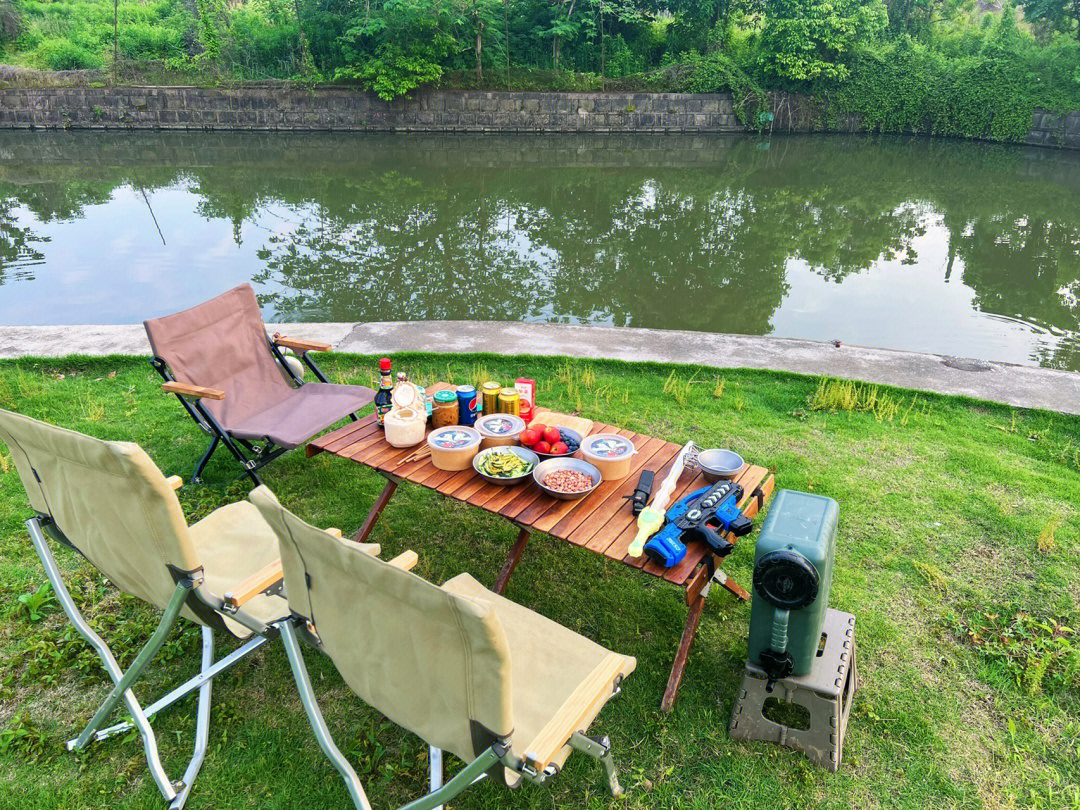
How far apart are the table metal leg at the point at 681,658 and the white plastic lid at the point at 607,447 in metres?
0.67

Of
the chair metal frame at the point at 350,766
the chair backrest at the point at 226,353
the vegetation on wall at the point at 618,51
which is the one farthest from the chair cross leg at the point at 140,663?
the vegetation on wall at the point at 618,51

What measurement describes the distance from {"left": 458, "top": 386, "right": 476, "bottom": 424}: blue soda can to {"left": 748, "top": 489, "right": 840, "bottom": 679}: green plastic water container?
4.82 feet

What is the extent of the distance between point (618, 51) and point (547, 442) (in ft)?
75.9

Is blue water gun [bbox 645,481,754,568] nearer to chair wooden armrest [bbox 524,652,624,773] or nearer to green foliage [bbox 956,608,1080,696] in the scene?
chair wooden armrest [bbox 524,652,624,773]

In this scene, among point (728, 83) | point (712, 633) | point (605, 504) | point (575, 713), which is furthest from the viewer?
point (728, 83)

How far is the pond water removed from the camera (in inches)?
326

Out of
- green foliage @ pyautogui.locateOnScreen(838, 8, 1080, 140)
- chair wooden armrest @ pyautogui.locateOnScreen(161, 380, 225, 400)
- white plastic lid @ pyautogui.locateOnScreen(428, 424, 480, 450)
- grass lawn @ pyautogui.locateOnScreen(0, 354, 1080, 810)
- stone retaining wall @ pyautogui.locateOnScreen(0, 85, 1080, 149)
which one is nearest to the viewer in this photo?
grass lawn @ pyautogui.locateOnScreen(0, 354, 1080, 810)

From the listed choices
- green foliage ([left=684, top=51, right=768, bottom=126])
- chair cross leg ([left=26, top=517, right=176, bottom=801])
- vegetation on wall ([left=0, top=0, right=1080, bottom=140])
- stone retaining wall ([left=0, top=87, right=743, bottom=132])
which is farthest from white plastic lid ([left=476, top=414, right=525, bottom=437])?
green foliage ([left=684, top=51, right=768, bottom=126])

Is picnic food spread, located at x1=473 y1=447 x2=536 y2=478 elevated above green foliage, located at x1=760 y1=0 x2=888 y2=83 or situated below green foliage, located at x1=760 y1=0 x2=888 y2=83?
below

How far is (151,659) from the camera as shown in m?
2.32

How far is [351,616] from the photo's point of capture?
1.75 metres

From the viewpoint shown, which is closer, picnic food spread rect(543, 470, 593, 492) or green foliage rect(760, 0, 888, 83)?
picnic food spread rect(543, 470, 593, 492)

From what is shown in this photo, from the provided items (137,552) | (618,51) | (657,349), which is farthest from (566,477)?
(618,51)

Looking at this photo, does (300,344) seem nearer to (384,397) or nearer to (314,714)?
(384,397)
